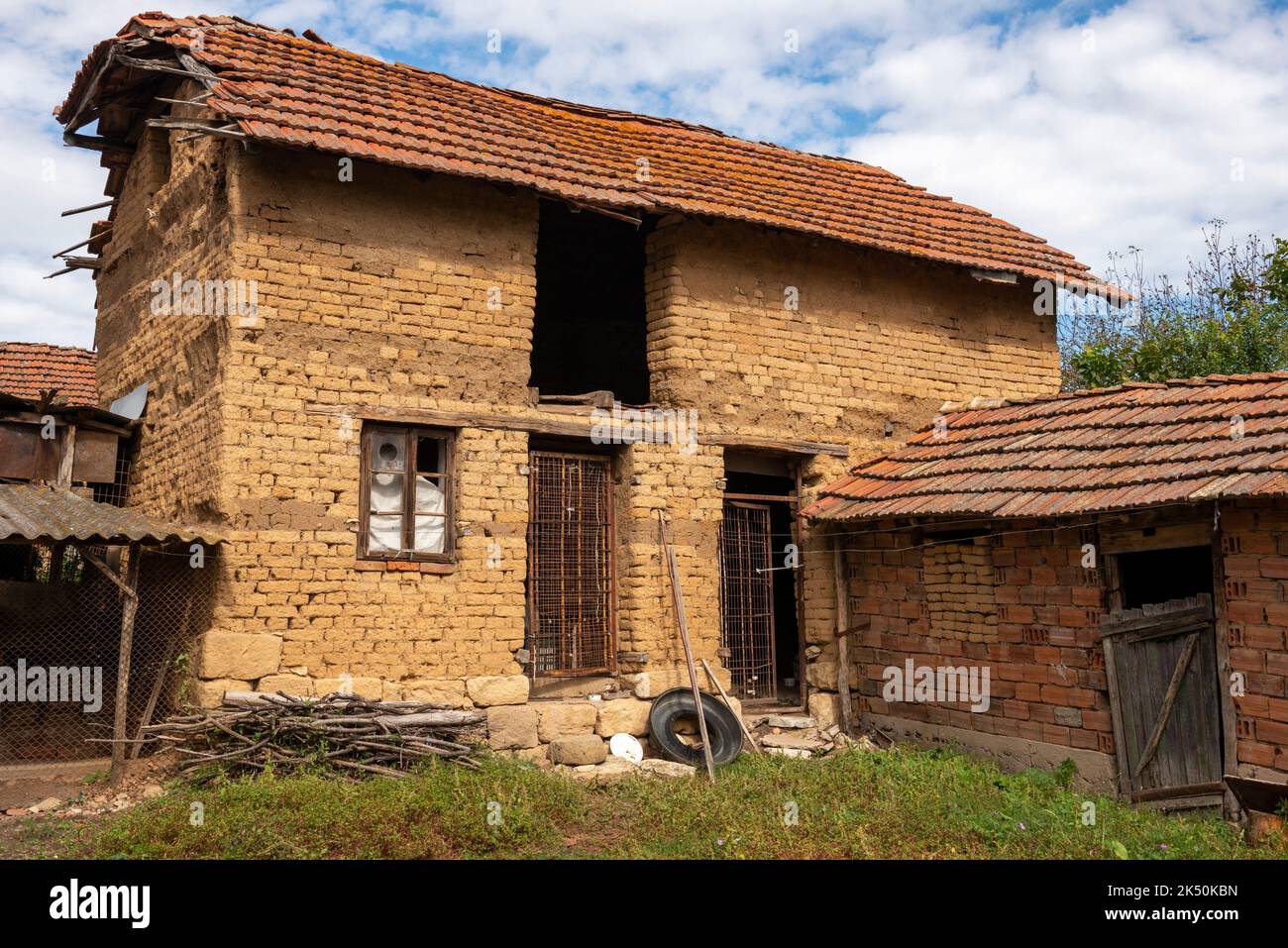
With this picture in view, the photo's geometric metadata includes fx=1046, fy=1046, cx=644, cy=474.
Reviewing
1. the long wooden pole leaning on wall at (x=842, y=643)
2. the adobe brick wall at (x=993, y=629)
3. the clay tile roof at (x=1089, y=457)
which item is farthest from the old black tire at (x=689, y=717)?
the clay tile roof at (x=1089, y=457)

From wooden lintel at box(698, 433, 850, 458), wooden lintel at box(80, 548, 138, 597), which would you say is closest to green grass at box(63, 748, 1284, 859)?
wooden lintel at box(80, 548, 138, 597)

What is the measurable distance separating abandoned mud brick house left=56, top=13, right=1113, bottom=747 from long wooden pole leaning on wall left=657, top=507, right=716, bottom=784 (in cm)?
13

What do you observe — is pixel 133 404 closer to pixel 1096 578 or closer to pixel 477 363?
pixel 477 363

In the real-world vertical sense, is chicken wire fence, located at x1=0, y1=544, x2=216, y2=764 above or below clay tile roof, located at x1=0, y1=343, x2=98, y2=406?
below

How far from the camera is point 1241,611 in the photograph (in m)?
7.63

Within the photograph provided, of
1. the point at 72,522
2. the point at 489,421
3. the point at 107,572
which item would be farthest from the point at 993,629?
the point at 72,522

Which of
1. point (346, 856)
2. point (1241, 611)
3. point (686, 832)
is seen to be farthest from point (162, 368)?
point (1241, 611)

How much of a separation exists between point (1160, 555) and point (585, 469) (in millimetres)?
5433

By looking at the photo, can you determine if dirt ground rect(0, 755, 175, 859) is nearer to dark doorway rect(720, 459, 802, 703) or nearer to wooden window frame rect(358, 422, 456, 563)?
wooden window frame rect(358, 422, 456, 563)

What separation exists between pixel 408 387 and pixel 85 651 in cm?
423

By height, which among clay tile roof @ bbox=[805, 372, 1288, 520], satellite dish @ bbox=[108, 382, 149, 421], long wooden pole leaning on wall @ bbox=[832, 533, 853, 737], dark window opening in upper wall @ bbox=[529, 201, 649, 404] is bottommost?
long wooden pole leaning on wall @ bbox=[832, 533, 853, 737]

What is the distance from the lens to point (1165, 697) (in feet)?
26.7

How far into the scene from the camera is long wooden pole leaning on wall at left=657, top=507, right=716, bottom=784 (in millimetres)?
9219

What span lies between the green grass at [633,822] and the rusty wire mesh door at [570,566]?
154 centimetres
